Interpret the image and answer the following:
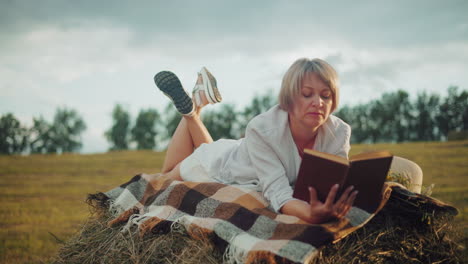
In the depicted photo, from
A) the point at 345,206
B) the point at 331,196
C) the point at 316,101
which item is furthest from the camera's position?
the point at 316,101

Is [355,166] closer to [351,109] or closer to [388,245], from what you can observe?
[388,245]

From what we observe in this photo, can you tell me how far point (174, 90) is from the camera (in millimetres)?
4234

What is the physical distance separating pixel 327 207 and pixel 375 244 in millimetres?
620

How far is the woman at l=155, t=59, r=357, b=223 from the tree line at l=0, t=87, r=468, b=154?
149 ft

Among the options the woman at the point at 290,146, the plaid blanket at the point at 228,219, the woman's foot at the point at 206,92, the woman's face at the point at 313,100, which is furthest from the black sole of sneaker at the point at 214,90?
the woman's face at the point at 313,100

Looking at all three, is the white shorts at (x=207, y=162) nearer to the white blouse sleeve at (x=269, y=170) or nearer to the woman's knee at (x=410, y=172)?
the white blouse sleeve at (x=269, y=170)

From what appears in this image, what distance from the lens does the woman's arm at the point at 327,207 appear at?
2.12 metres

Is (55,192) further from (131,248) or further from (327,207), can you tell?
(327,207)

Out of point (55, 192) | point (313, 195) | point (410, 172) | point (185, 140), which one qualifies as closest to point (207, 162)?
point (185, 140)

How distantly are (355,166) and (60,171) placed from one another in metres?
19.9

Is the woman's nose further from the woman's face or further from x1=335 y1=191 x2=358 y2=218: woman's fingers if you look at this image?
x1=335 y1=191 x2=358 y2=218: woman's fingers

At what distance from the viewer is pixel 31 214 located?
8328 mm

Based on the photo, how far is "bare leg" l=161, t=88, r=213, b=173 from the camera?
14.4 feet

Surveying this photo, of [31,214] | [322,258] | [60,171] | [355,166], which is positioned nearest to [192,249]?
[322,258]
